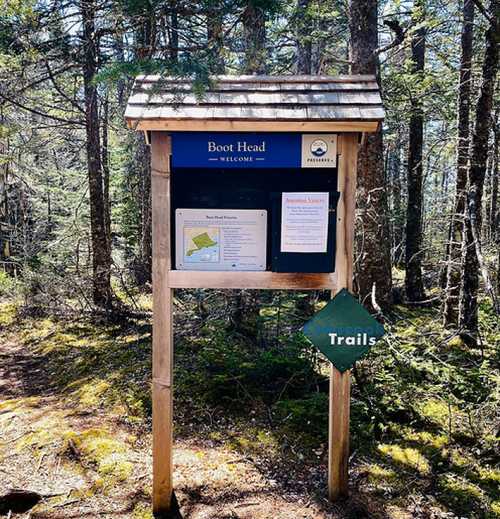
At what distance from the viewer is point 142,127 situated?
291 centimetres

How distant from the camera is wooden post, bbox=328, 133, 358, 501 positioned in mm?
3049

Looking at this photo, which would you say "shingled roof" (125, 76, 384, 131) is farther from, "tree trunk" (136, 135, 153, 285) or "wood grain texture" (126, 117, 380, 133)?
"tree trunk" (136, 135, 153, 285)

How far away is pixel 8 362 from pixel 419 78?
348 inches

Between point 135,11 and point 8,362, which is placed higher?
point 135,11

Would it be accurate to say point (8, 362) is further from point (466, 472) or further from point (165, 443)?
point (466, 472)

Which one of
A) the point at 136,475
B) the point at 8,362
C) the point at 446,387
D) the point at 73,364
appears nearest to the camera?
the point at 136,475

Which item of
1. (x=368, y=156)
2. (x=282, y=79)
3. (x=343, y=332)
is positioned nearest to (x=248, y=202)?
(x=282, y=79)

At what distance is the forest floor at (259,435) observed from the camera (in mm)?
3371

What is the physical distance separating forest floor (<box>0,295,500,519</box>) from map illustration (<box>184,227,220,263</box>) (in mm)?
1834

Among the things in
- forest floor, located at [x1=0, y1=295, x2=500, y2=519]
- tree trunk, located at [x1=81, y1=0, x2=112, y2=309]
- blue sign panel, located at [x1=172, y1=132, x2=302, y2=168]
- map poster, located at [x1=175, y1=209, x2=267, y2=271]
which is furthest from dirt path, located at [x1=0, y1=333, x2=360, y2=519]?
tree trunk, located at [x1=81, y1=0, x2=112, y2=309]

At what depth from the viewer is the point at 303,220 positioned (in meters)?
3.07

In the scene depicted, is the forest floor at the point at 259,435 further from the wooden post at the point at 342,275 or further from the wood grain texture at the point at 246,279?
the wood grain texture at the point at 246,279

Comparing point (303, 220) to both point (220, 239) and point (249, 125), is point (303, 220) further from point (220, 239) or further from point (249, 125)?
point (249, 125)

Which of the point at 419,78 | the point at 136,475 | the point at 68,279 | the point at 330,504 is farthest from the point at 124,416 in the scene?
the point at 419,78
